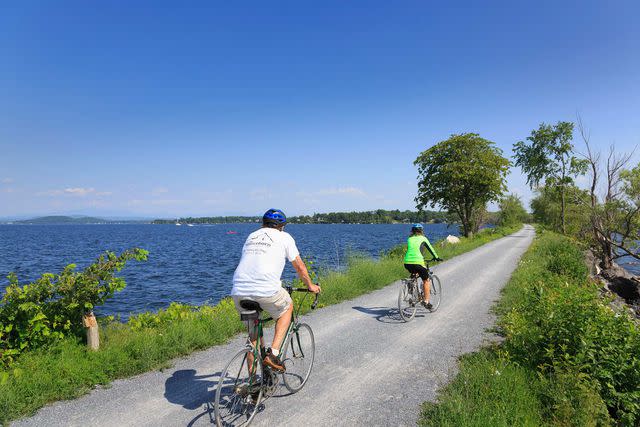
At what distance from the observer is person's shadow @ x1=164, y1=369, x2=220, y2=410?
4.56 metres

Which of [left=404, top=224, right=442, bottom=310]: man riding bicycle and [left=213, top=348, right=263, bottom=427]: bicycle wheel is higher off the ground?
[left=404, top=224, right=442, bottom=310]: man riding bicycle

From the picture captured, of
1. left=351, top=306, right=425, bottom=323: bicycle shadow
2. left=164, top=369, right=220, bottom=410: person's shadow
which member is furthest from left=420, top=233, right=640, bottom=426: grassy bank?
left=164, top=369, right=220, bottom=410: person's shadow

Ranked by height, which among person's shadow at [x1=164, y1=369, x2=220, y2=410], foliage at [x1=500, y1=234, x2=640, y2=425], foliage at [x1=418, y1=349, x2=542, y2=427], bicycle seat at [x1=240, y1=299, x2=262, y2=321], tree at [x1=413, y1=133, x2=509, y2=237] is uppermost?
tree at [x1=413, y1=133, x2=509, y2=237]

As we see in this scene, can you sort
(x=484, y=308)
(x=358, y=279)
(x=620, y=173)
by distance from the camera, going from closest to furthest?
(x=484, y=308) → (x=358, y=279) → (x=620, y=173)

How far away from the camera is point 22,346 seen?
5.02m

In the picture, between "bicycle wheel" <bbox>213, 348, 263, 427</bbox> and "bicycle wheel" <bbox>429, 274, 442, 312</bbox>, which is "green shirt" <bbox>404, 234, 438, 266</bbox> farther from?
"bicycle wheel" <bbox>213, 348, 263, 427</bbox>

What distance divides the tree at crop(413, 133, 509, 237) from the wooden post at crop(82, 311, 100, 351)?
29639mm

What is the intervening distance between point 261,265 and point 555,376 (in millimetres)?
4344

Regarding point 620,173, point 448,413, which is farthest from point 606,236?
point 448,413

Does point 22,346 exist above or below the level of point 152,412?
above

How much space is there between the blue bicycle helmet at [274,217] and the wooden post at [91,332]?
3.56 metres

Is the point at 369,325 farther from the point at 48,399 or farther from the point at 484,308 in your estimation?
the point at 48,399

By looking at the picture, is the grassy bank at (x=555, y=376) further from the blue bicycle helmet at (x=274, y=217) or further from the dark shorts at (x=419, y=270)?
the blue bicycle helmet at (x=274, y=217)

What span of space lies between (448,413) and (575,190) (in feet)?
101
